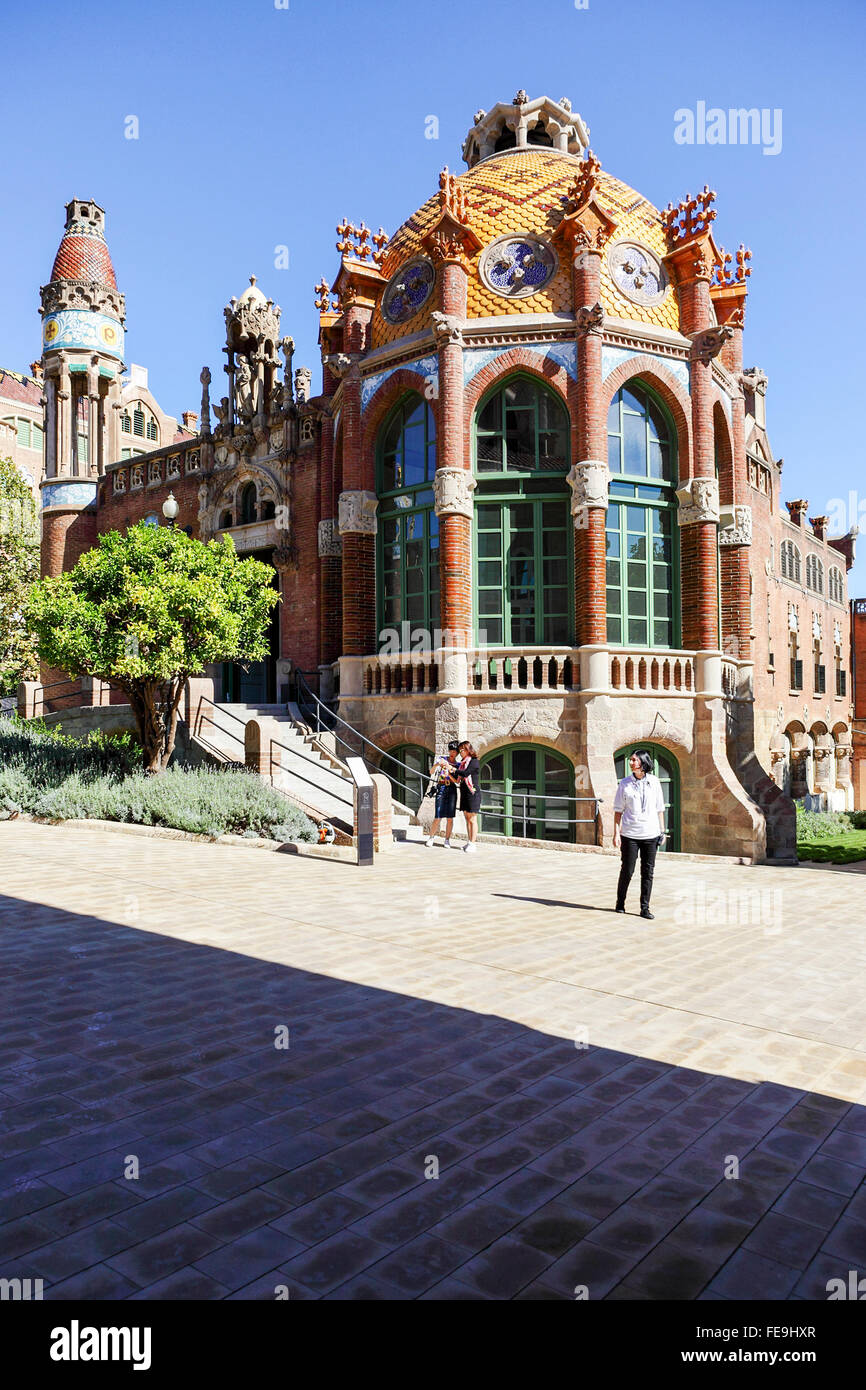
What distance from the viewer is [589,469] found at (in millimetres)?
16000

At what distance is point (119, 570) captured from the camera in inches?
611

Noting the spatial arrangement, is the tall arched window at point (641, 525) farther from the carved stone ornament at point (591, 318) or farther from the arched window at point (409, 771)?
the arched window at point (409, 771)

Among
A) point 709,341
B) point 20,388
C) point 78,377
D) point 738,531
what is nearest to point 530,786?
point 738,531

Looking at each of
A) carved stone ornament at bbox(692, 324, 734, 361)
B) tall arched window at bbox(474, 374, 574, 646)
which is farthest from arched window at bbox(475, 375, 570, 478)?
carved stone ornament at bbox(692, 324, 734, 361)

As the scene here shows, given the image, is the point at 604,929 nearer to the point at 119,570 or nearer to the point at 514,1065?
the point at 514,1065

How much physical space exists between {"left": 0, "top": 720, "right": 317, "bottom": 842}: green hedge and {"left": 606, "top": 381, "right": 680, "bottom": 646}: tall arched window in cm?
757

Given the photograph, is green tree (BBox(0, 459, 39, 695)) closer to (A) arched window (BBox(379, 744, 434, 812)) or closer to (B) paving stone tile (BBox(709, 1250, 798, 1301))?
(A) arched window (BBox(379, 744, 434, 812))

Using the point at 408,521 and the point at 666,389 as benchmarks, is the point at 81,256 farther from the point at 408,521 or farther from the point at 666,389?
the point at 666,389

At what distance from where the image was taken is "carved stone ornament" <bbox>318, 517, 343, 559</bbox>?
19781mm

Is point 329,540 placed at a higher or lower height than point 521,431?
lower

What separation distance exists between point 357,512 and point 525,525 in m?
3.74

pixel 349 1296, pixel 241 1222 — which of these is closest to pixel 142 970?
pixel 241 1222

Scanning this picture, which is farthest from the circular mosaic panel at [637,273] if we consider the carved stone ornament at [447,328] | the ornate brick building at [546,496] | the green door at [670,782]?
the green door at [670,782]

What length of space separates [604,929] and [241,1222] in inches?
213
